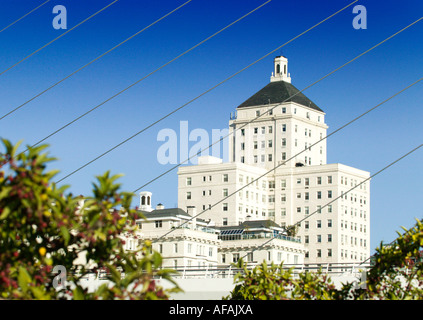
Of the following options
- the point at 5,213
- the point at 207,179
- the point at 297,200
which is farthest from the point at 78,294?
the point at 297,200

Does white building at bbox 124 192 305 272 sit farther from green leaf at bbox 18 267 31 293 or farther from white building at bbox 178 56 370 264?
green leaf at bbox 18 267 31 293

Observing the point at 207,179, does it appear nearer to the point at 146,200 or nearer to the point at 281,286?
the point at 146,200

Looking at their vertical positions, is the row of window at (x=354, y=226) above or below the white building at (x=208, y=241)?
above

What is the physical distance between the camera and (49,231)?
14.1 m

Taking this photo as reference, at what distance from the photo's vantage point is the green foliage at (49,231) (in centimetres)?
1337

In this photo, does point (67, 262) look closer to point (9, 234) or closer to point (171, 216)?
point (9, 234)

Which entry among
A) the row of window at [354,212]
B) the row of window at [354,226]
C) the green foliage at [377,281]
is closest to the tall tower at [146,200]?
the row of window at [354,212]

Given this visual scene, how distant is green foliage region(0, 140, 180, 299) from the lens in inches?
526

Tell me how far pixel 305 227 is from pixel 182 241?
147 feet

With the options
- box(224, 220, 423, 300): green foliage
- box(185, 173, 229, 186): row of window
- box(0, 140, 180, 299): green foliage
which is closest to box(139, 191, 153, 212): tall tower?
box(185, 173, 229, 186): row of window

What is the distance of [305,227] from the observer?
190 metres

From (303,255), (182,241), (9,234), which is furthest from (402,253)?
(303,255)

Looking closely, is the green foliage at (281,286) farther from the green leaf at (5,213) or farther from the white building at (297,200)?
the white building at (297,200)

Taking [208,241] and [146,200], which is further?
[146,200]
